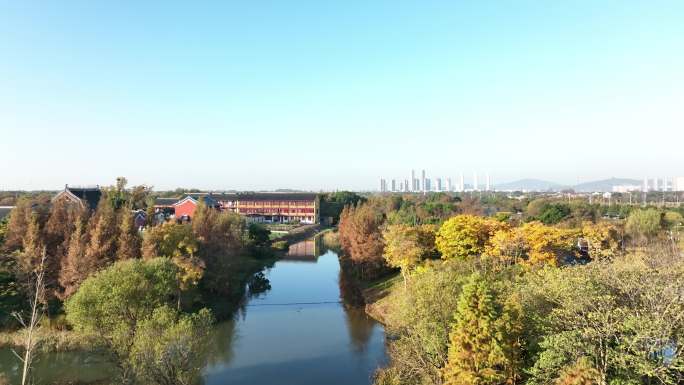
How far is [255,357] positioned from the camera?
17.9 meters

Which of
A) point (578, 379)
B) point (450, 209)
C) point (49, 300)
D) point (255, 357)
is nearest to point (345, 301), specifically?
point (255, 357)

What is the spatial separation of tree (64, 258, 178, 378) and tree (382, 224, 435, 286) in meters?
13.9

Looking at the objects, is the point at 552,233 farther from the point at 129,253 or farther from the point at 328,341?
the point at 129,253

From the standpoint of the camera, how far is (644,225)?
130 ft

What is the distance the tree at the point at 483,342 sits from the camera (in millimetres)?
11195

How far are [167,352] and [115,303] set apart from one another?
162 inches

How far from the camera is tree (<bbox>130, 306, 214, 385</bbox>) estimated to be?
11.4 m

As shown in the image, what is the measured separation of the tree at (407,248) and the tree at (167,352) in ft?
46.6

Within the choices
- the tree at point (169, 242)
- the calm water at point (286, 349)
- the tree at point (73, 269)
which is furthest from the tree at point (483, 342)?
the tree at point (73, 269)

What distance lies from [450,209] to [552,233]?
3892 cm

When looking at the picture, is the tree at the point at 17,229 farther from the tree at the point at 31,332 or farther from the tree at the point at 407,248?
the tree at the point at 407,248

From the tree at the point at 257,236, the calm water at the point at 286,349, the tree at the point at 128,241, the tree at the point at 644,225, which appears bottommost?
the calm water at the point at 286,349

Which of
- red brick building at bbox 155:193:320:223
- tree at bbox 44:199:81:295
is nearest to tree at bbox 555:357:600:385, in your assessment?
tree at bbox 44:199:81:295

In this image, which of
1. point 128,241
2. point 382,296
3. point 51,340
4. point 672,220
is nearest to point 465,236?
point 382,296
